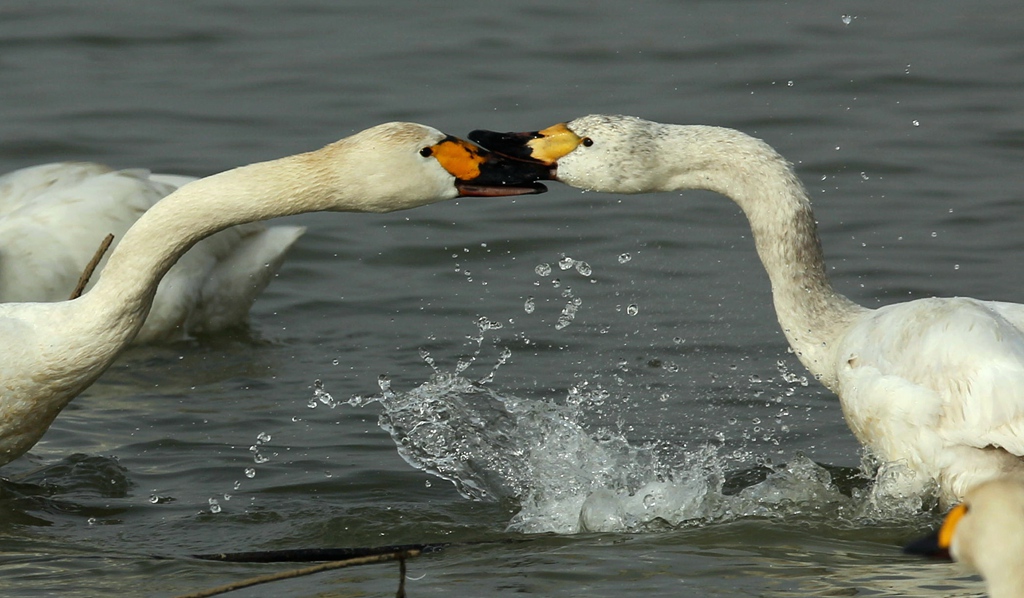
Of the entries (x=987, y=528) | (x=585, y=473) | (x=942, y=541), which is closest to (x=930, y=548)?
(x=942, y=541)

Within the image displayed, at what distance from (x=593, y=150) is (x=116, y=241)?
2.94m

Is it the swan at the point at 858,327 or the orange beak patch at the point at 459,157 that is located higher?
the orange beak patch at the point at 459,157

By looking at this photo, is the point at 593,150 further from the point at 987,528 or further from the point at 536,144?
the point at 987,528

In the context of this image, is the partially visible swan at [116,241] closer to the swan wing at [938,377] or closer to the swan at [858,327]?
the swan at [858,327]

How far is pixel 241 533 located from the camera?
5.60 meters

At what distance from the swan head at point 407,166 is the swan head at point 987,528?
2.38m

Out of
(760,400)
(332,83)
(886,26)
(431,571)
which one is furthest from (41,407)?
(886,26)

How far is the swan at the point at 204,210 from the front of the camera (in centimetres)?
532

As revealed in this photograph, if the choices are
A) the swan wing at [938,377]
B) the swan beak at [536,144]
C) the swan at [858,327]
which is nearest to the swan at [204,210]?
the swan beak at [536,144]

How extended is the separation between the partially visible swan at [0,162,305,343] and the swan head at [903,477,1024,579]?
521 cm

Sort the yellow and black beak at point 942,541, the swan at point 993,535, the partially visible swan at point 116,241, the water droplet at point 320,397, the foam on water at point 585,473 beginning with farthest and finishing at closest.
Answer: the partially visible swan at point 116,241
the water droplet at point 320,397
the foam on water at point 585,473
the yellow and black beak at point 942,541
the swan at point 993,535

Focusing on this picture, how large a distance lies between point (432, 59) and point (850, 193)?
11.2ft

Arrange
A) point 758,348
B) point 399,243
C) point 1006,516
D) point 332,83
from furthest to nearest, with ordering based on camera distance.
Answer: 1. point 332,83
2. point 399,243
3. point 758,348
4. point 1006,516

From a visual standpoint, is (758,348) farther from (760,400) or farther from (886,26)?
(886,26)
